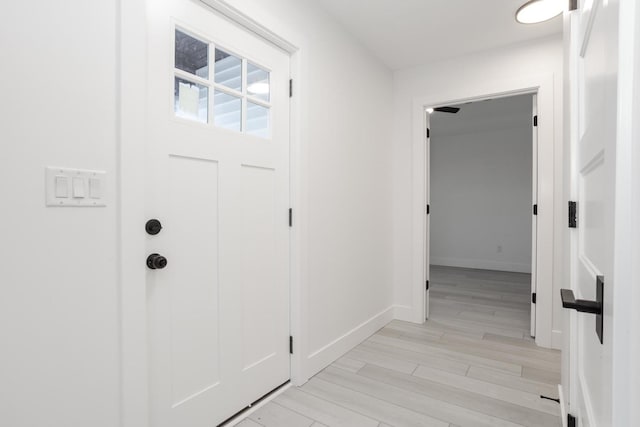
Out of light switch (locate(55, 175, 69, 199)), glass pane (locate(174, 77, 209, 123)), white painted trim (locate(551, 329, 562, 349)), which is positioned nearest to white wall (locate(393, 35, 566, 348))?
white painted trim (locate(551, 329, 562, 349))

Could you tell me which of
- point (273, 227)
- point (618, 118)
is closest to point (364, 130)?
point (273, 227)

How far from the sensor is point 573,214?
1.12 meters

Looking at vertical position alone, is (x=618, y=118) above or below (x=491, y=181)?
below

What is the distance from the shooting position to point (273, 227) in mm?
1951

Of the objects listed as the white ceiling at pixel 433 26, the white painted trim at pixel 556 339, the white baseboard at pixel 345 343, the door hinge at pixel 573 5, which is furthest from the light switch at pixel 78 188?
the white painted trim at pixel 556 339

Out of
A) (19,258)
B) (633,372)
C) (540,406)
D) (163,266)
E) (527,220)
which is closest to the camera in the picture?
(633,372)

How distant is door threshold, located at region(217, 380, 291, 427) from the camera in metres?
1.67

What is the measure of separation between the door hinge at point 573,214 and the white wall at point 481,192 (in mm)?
4381

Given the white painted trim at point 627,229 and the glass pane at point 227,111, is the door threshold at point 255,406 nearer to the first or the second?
the glass pane at point 227,111

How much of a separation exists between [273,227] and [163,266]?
740 mm

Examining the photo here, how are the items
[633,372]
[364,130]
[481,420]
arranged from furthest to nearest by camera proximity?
[364,130] → [481,420] → [633,372]

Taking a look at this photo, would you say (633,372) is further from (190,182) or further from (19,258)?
(190,182)

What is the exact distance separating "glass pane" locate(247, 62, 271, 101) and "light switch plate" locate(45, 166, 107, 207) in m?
0.97

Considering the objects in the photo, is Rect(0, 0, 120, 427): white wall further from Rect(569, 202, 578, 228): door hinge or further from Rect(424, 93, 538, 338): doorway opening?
Rect(424, 93, 538, 338): doorway opening
